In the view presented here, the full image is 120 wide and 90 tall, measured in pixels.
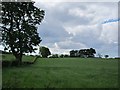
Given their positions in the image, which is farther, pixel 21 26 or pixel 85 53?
pixel 85 53

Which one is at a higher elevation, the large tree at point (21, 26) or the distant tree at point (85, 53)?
the large tree at point (21, 26)

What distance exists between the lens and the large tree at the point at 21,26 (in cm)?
4606

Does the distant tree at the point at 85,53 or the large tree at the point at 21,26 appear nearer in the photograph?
the large tree at the point at 21,26

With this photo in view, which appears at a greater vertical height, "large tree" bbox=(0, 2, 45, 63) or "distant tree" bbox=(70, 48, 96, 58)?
"large tree" bbox=(0, 2, 45, 63)

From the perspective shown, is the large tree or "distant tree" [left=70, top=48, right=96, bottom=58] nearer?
the large tree

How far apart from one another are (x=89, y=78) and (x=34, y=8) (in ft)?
74.0

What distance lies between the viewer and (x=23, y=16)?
48125 millimetres

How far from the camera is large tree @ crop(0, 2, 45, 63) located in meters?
46.1

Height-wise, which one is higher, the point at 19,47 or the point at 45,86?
the point at 19,47

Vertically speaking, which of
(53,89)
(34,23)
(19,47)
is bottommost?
(53,89)

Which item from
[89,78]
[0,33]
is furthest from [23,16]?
[89,78]


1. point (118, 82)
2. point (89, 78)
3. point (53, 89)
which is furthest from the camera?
point (89, 78)

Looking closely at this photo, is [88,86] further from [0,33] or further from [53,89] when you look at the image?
[0,33]

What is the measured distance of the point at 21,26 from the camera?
47219 millimetres
